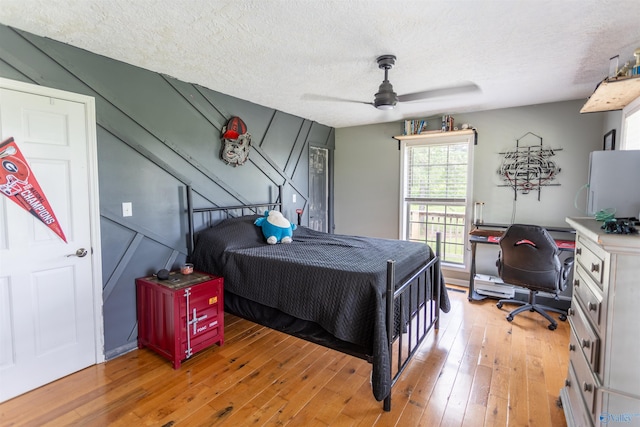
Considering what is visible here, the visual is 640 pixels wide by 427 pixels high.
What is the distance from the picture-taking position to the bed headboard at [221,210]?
2.98 metres

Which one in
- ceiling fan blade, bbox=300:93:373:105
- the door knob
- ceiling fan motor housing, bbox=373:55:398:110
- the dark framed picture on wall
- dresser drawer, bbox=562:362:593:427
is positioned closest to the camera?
dresser drawer, bbox=562:362:593:427

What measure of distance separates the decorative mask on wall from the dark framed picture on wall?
3.65 meters

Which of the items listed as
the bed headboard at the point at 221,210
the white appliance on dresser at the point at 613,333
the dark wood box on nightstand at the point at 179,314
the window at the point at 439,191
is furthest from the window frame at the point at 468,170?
→ the dark wood box on nightstand at the point at 179,314

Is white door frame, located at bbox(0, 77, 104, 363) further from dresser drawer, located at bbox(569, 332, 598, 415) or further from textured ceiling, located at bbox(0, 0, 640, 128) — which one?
dresser drawer, located at bbox(569, 332, 598, 415)

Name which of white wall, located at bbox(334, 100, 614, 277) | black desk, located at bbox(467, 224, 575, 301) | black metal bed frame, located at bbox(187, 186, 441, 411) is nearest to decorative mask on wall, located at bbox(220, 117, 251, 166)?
black metal bed frame, located at bbox(187, 186, 441, 411)

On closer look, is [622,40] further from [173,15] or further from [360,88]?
[173,15]

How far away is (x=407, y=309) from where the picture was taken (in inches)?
91.8

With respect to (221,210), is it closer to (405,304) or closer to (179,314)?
(179,314)

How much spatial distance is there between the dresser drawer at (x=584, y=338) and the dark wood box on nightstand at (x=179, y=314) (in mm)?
2406

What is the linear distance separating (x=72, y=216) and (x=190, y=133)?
1.23m

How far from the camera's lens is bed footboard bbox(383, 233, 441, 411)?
195 cm

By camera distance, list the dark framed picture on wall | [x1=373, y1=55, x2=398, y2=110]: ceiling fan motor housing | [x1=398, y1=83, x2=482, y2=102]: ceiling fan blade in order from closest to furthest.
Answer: [x1=373, y1=55, x2=398, y2=110]: ceiling fan motor housing
the dark framed picture on wall
[x1=398, y1=83, x2=482, y2=102]: ceiling fan blade

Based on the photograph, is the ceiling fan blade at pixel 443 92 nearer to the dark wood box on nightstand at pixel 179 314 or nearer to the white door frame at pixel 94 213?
the dark wood box on nightstand at pixel 179 314

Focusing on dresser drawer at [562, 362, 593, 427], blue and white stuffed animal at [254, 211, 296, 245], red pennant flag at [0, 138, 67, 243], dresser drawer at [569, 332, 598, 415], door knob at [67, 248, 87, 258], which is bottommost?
dresser drawer at [562, 362, 593, 427]
